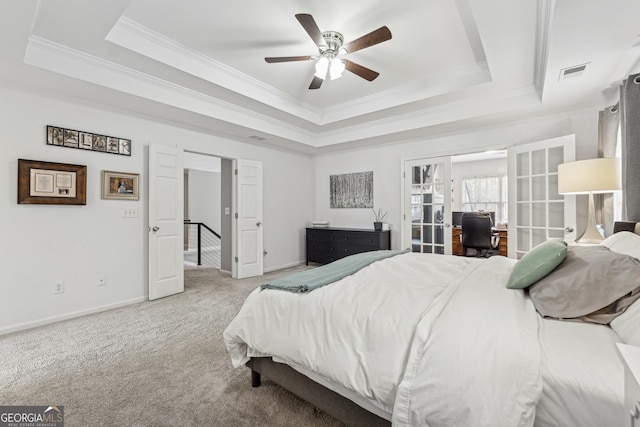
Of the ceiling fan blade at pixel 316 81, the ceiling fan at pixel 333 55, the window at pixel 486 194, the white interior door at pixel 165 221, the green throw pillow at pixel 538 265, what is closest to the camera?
the green throw pillow at pixel 538 265

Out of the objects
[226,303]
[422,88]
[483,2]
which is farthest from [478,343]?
[422,88]

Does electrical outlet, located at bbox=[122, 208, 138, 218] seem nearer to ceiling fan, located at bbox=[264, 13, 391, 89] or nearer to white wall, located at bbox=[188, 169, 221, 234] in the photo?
ceiling fan, located at bbox=[264, 13, 391, 89]

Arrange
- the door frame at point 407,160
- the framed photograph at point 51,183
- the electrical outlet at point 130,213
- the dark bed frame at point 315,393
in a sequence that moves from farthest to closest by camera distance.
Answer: the door frame at point 407,160 → the electrical outlet at point 130,213 → the framed photograph at point 51,183 → the dark bed frame at point 315,393

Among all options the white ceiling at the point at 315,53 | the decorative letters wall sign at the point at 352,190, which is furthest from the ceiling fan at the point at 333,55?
the decorative letters wall sign at the point at 352,190

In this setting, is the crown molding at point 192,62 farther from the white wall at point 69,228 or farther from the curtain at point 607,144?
the curtain at point 607,144

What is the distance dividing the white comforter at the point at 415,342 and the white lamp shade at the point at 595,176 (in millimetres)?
1822

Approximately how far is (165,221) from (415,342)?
365cm

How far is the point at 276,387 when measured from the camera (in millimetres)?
1824

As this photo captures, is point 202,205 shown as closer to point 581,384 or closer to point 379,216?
point 379,216

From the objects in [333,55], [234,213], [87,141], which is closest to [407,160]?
[333,55]

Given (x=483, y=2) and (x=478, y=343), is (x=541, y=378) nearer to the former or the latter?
(x=478, y=343)

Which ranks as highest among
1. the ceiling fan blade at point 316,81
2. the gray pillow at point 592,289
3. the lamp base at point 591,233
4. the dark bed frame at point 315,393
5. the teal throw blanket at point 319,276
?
the ceiling fan blade at point 316,81

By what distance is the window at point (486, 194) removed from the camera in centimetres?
732

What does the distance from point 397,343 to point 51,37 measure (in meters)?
3.50
